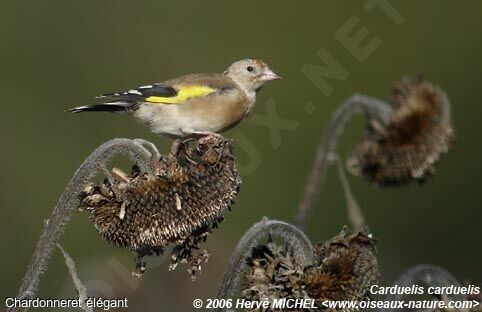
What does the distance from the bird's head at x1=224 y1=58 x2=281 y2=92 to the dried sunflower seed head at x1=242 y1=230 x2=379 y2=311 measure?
6.26 ft

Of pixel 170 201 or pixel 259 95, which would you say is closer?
pixel 170 201

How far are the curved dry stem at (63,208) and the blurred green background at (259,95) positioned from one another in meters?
3.66

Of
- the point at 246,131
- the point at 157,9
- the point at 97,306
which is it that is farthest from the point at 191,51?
the point at 97,306

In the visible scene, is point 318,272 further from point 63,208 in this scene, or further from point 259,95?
point 259,95

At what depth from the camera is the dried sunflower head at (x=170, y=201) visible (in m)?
3.44

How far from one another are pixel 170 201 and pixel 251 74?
213 centimetres

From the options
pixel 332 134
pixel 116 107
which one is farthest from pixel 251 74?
pixel 116 107

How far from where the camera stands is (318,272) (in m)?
3.49

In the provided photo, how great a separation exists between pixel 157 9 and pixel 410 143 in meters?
7.16

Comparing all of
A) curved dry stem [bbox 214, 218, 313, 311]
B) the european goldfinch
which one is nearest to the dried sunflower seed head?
curved dry stem [bbox 214, 218, 313, 311]

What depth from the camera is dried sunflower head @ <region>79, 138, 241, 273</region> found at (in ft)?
11.3

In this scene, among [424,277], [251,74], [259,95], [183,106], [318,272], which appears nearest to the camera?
[318,272]

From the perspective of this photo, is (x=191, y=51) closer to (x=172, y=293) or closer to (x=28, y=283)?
(x=172, y=293)

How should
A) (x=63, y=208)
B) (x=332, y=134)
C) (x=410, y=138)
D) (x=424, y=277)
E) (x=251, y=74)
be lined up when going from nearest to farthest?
(x=63, y=208) → (x=424, y=277) → (x=332, y=134) → (x=410, y=138) → (x=251, y=74)
